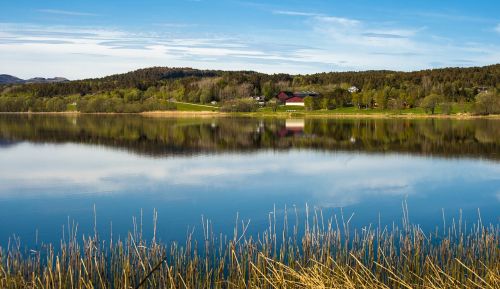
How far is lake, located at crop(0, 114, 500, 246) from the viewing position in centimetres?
1777

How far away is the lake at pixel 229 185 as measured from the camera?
17766 mm

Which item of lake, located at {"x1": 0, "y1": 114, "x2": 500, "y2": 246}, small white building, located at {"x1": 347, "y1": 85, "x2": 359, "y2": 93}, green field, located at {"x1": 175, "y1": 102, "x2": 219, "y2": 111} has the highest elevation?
small white building, located at {"x1": 347, "y1": 85, "x2": 359, "y2": 93}

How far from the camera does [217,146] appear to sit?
43.6 metres

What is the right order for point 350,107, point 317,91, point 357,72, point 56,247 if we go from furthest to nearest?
point 357,72, point 317,91, point 350,107, point 56,247

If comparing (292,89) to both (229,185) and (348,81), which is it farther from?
(229,185)

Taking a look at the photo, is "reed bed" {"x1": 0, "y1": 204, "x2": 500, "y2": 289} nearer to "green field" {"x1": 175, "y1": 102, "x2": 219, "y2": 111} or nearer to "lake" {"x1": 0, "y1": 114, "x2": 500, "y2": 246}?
"lake" {"x1": 0, "y1": 114, "x2": 500, "y2": 246}

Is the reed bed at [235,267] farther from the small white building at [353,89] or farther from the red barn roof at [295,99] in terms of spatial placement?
the small white building at [353,89]

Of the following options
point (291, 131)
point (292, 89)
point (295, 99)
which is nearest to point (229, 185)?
point (291, 131)

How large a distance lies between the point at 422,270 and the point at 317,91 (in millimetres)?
165271

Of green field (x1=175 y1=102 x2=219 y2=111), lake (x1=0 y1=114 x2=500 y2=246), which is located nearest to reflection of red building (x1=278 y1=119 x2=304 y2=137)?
lake (x1=0 y1=114 x2=500 y2=246)

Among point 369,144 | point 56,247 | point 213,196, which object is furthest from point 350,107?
point 56,247

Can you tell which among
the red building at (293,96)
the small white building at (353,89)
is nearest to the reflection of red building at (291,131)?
the red building at (293,96)

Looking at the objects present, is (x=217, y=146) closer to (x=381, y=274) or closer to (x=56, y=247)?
(x=56, y=247)

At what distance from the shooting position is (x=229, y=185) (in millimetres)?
24672
